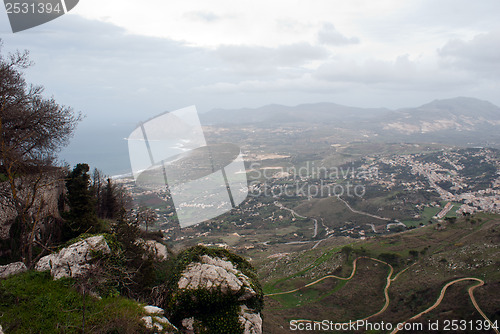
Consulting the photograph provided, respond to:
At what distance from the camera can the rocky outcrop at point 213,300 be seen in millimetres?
8695

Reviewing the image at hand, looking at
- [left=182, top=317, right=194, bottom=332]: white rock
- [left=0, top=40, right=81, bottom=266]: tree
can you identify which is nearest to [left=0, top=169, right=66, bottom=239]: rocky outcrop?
[left=0, top=40, right=81, bottom=266]: tree

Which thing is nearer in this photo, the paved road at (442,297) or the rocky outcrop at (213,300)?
the rocky outcrop at (213,300)

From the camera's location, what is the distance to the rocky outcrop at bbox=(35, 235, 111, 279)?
7969 mm

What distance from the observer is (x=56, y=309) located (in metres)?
6.75

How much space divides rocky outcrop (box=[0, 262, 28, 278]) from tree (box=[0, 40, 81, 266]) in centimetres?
166

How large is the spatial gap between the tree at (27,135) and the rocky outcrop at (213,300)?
5.75 meters

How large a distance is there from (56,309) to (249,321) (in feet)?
17.3

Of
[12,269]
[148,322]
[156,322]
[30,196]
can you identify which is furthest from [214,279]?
[30,196]

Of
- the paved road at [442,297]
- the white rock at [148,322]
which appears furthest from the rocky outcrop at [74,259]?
the paved road at [442,297]

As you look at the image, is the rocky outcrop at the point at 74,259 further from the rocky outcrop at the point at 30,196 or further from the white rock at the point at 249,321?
the white rock at the point at 249,321

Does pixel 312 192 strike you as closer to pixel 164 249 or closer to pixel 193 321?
pixel 164 249

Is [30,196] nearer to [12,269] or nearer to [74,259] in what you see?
[12,269]

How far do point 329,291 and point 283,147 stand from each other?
15717cm

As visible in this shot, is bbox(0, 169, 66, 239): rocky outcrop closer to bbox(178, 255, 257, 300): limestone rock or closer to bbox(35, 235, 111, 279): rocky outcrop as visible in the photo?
bbox(35, 235, 111, 279): rocky outcrop
